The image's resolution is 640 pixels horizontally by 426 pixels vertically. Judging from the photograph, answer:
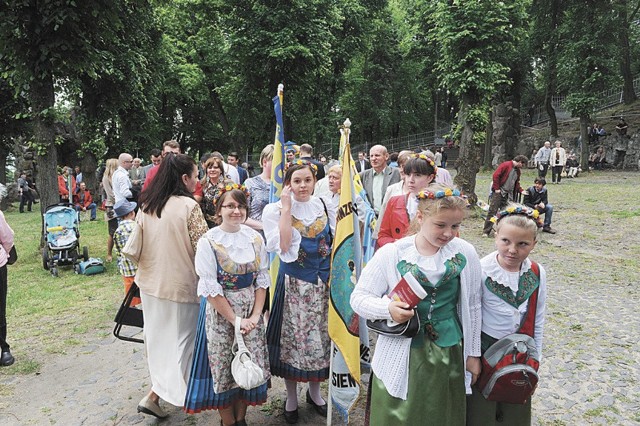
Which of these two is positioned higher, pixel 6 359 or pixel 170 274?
pixel 170 274

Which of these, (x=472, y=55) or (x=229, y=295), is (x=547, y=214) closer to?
(x=472, y=55)

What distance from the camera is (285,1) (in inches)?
754

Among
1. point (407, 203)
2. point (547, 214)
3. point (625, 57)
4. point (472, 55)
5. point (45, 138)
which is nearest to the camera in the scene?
point (407, 203)

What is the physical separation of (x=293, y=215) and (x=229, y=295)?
0.81 meters

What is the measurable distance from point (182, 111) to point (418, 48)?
58.6 ft

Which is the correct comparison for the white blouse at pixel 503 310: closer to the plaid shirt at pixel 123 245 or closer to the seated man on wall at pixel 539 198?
the plaid shirt at pixel 123 245

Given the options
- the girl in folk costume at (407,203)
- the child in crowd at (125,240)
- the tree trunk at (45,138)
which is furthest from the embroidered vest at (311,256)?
the tree trunk at (45,138)

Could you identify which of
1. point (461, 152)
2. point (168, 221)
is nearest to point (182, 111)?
point (461, 152)

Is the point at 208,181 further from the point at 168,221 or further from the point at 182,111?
the point at 182,111

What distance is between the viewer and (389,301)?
7.54 feet

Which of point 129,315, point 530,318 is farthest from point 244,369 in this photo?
point 530,318

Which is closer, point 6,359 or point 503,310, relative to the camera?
point 503,310

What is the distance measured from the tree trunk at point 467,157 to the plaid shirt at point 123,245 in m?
10.7

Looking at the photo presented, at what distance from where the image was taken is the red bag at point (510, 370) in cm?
236
